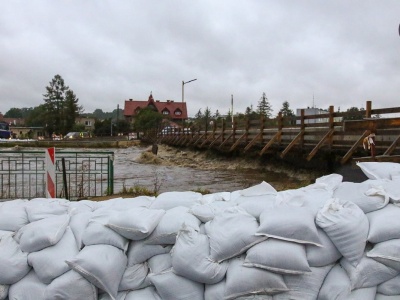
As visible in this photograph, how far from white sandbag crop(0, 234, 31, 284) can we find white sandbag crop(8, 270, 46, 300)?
25 millimetres

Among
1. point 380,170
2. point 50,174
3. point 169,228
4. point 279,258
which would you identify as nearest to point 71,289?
point 169,228

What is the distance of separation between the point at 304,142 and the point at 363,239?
1215cm

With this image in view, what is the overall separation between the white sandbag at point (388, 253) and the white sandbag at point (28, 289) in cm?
148

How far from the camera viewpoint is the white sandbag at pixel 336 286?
181cm

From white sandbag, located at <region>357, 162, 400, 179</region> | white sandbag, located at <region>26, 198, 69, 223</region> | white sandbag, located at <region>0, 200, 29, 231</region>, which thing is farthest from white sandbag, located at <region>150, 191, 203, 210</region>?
white sandbag, located at <region>357, 162, 400, 179</region>

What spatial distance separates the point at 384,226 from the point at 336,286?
1.11 feet

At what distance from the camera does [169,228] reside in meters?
2.00

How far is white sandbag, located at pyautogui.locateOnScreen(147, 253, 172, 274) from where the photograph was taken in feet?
6.49

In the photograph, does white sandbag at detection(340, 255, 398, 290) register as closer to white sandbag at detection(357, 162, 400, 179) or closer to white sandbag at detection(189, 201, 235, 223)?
white sandbag at detection(189, 201, 235, 223)

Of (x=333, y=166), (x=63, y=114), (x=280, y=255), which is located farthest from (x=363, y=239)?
(x=63, y=114)

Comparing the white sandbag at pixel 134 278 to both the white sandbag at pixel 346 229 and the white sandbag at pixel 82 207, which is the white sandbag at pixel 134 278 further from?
the white sandbag at pixel 346 229

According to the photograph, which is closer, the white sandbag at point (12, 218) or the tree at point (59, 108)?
the white sandbag at point (12, 218)

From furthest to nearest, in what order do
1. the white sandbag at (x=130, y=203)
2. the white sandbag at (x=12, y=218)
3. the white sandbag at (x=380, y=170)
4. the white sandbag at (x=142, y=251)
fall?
the white sandbag at (x=380, y=170)
the white sandbag at (x=130, y=203)
the white sandbag at (x=12, y=218)
the white sandbag at (x=142, y=251)

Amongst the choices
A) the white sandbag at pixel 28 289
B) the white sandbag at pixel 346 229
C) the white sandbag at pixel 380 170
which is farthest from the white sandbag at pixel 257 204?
the white sandbag at pixel 28 289
